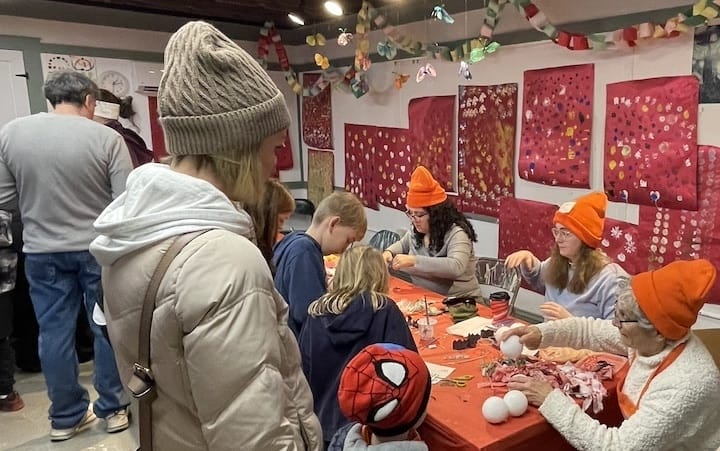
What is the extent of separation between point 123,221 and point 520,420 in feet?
3.88

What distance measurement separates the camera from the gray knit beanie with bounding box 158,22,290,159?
2.98 feet

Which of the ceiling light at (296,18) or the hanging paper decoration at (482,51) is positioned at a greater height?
the ceiling light at (296,18)

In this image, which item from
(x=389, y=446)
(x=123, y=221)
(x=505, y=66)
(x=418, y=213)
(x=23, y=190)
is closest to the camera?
(x=123, y=221)

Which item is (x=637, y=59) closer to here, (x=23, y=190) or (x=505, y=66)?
(x=505, y=66)

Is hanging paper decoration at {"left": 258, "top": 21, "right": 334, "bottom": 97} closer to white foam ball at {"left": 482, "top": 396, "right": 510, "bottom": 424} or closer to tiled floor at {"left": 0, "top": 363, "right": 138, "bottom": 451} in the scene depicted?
tiled floor at {"left": 0, "top": 363, "right": 138, "bottom": 451}

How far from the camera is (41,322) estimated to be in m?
2.63

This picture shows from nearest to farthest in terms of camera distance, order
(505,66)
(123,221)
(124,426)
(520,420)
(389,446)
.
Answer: (123,221) < (389,446) < (520,420) < (124,426) < (505,66)

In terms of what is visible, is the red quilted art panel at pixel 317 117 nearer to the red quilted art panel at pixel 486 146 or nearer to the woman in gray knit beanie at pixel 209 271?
the red quilted art panel at pixel 486 146

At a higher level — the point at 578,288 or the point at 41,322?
the point at 578,288

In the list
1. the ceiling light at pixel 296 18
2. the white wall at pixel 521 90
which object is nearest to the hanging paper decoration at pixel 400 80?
the white wall at pixel 521 90

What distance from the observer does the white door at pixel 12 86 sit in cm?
399

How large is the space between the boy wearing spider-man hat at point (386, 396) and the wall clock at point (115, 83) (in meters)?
3.88

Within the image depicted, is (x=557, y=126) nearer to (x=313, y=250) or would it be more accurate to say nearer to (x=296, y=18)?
(x=313, y=250)

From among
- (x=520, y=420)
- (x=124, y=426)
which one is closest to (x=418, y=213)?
(x=520, y=420)
